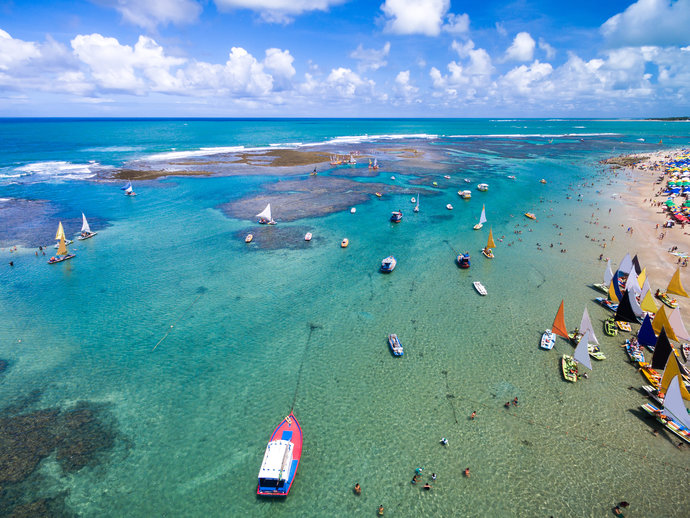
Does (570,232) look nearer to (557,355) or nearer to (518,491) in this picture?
(557,355)

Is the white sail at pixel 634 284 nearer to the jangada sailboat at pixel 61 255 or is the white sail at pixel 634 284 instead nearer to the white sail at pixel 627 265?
the white sail at pixel 627 265

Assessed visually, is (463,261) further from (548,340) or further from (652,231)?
(652,231)

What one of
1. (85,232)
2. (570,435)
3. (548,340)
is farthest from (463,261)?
(85,232)

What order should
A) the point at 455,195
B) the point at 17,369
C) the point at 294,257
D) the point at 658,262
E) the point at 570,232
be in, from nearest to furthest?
1. the point at 17,369
2. the point at 658,262
3. the point at 294,257
4. the point at 570,232
5. the point at 455,195

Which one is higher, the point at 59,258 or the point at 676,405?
the point at 676,405

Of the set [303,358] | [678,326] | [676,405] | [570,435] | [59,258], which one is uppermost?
[678,326]

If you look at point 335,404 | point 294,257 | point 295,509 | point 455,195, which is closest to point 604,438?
point 335,404

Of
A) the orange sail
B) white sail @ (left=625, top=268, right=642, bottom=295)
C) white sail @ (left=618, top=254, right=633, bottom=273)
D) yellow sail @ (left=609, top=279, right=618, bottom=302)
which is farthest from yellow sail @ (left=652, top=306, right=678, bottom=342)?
white sail @ (left=618, top=254, right=633, bottom=273)
